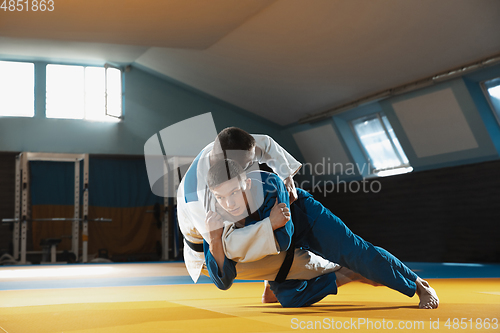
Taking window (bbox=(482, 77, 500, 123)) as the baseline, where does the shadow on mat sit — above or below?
below

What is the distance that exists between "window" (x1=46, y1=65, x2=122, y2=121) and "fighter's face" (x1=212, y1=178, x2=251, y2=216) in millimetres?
8045

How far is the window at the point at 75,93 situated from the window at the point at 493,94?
6390 millimetres

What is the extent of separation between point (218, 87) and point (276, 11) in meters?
3.37

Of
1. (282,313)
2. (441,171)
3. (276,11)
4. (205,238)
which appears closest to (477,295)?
(282,313)

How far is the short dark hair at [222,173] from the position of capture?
5.48 feet

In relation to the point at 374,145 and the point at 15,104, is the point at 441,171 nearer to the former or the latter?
the point at 374,145

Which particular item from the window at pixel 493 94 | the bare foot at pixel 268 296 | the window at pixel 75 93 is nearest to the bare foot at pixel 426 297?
the bare foot at pixel 268 296

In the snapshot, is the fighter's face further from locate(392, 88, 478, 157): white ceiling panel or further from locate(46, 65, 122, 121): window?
locate(46, 65, 122, 121): window

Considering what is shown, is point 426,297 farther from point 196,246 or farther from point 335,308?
point 196,246

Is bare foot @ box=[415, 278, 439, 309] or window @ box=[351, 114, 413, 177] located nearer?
bare foot @ box=[415, 278, 439, 309]

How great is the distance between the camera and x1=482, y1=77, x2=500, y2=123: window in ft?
22.0

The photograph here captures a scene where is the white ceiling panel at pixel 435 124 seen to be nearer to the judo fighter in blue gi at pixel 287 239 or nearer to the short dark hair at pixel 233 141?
the judo fighter in blue gi at pixel 287 239

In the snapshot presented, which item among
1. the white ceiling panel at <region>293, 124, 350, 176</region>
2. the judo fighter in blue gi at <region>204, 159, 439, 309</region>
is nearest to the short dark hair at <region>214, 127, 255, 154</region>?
the judo fighter in blue gi at <region>204, 159, 439, 309</region>

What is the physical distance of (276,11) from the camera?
20.9ft
